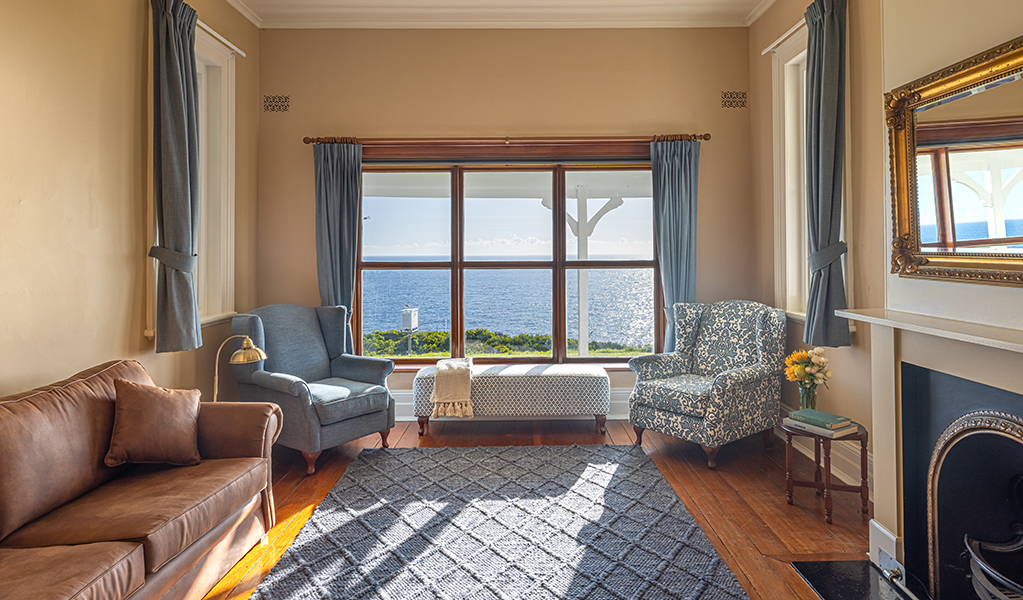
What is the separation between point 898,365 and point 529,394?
2396mm

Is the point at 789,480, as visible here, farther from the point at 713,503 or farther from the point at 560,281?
the point at 560,281

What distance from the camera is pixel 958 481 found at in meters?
2.00

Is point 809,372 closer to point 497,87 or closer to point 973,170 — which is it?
point 973,170

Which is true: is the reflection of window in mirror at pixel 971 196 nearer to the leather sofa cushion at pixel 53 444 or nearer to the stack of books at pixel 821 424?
the stack of books at pixel 821 424

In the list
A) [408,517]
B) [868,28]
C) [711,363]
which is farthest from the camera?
[711,363]

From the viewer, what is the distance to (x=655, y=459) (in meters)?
3.55

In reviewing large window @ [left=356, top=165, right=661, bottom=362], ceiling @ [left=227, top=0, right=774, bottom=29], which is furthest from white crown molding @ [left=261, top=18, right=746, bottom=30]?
large window @ [left=356, top=165, right=661, bottom=362]

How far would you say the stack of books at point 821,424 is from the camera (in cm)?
264

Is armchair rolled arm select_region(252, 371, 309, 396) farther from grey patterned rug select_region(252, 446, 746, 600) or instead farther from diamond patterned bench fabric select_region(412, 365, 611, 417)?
diamond patterned bench fabric select_region(412, 365, 611, 417)

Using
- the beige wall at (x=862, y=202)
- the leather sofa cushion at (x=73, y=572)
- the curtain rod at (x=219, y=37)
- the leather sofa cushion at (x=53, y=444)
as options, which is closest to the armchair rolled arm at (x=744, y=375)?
the beige wall at (x=862, y=202)

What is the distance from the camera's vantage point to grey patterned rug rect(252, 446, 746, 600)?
2.14 meters

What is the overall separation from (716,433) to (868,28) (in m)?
2.44

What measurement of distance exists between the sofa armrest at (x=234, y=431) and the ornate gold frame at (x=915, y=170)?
2.89 m

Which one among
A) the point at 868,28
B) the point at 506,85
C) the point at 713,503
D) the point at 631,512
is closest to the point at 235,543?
the point at 631,512
